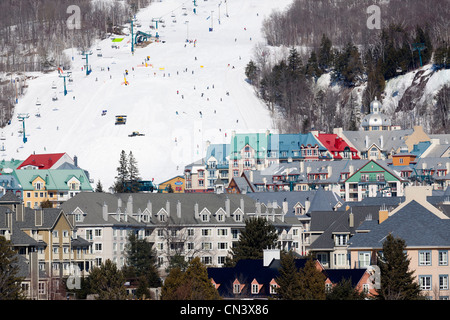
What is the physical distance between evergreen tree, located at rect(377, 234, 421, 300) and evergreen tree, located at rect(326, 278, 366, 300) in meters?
0.98

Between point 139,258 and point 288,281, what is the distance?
28.8 m

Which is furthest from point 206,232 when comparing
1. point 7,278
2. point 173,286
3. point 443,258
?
point 7,278

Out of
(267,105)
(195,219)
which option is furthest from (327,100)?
(195,219)

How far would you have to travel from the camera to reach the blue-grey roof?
71938 millimetres

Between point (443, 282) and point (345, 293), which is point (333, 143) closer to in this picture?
point (443, 282)

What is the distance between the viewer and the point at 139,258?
90938 mm

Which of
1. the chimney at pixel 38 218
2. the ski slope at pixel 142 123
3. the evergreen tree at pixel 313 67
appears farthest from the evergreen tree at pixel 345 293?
the evergreen tree at pixel 313 67

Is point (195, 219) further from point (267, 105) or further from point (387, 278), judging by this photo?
point (267, 105)

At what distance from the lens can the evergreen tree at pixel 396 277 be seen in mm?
60406

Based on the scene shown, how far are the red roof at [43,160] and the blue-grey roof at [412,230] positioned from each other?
8427 centimetres

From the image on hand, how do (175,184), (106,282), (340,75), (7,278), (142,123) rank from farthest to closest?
(340,75) → (142,123) → (175,184) → (106,282) → (7,278)

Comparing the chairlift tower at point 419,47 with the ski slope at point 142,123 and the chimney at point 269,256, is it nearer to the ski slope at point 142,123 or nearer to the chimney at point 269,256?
the ski slope at point 142,123

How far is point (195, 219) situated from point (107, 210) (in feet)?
23.1

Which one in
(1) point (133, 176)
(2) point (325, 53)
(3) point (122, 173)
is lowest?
(1) point (133, 176)
